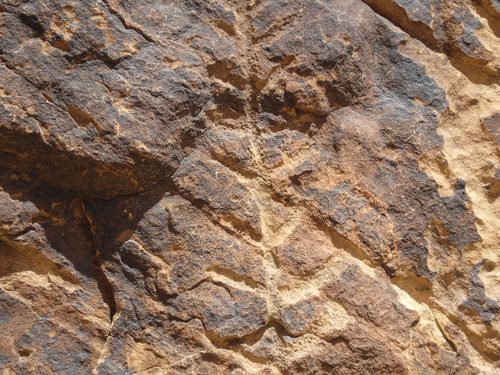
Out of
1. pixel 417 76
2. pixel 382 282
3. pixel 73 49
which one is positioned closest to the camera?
pixel 73 49

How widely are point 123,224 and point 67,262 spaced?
0.64 feet

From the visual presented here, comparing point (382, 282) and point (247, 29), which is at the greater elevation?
point (247, 29)

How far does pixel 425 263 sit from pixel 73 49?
4.05 feet

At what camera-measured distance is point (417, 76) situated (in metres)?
1.76

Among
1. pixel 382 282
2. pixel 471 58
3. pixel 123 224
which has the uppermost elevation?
pixel 471 58

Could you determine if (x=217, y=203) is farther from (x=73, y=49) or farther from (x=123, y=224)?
(x=73, y=49)

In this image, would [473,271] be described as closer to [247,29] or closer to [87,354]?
[247,29]

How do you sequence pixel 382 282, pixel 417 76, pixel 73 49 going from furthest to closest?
pixel 417 76
pixel 382 282
pixel 73 49

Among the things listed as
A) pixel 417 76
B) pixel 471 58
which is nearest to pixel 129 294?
pixel 417 76

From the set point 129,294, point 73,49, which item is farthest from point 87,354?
point 73,49

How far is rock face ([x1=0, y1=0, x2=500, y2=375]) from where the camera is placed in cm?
147

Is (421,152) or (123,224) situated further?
(421,152)

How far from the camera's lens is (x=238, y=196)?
5.19ft

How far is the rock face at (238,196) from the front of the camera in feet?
4.84
